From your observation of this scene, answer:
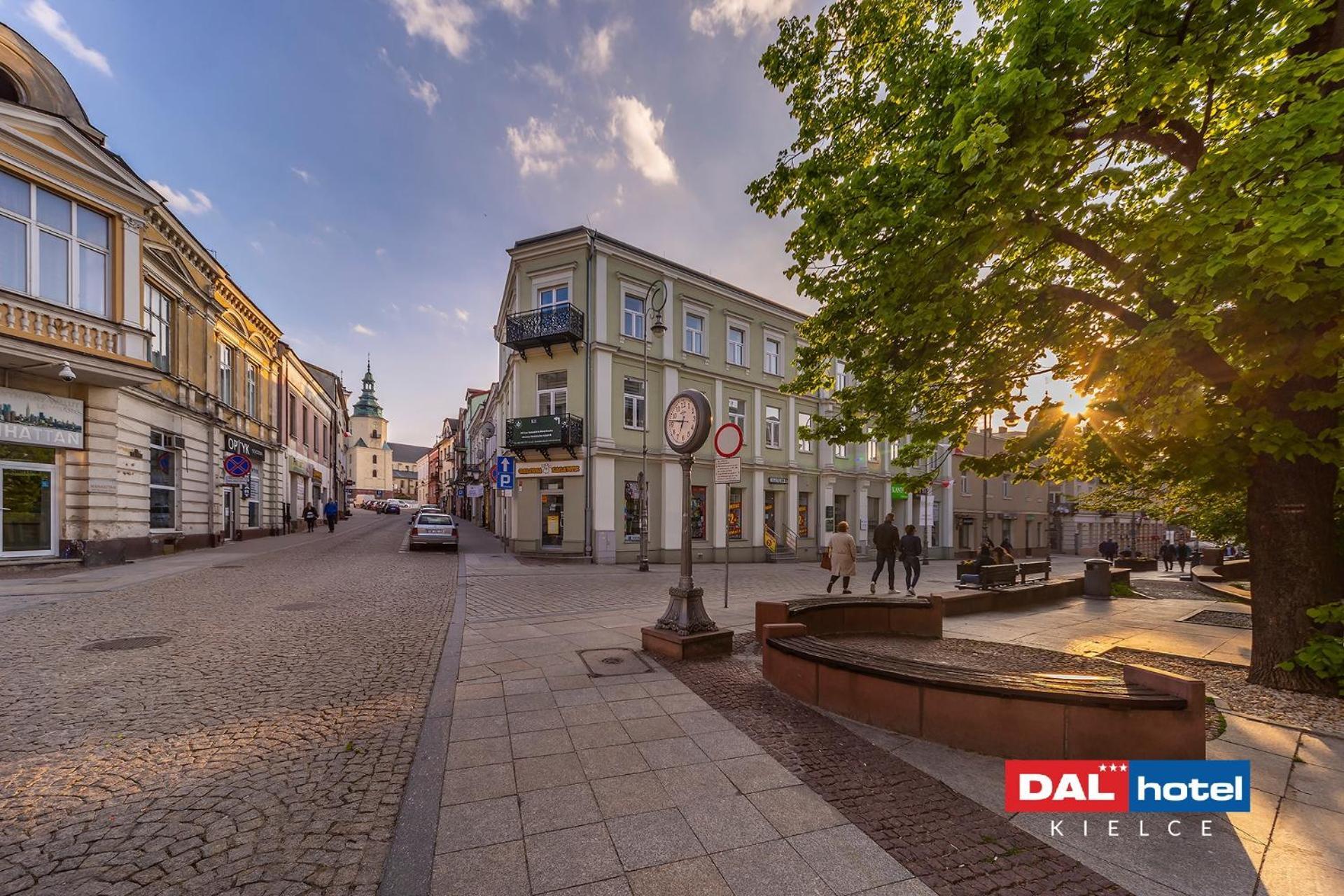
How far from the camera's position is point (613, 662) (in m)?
6.16

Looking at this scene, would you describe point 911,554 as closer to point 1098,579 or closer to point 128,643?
point 1098,579

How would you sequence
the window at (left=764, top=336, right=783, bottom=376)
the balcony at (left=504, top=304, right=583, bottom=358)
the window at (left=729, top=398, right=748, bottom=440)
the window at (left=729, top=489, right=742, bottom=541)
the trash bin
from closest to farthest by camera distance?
the trash bin → the balcony at (left=504, top=304, right=583, bottom=358) → the window at (left=729, top=489, right=742, bottom=541) → the window at (left=729, top=398, right=748, bottom=440) → the window at (left=764, top=336, right=783, bottom=376)

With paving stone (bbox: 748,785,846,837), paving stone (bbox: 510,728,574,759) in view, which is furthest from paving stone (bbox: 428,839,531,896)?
paving stone (bbox: 748,785,846,837)

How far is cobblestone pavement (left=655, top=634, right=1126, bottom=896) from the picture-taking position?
2611mm

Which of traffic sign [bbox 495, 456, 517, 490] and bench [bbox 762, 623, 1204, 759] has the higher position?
traffic sign [bbox 495, 456, 517, 490]

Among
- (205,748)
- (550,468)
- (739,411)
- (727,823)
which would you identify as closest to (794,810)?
(727,823)

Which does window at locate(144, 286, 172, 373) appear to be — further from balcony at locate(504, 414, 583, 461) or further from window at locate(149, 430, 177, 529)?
balcony at locate(504, 414, 583, 461)

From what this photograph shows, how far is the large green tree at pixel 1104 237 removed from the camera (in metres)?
3.89

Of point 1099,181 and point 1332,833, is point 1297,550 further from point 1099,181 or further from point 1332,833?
point 1099,181

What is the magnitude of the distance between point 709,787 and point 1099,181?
5829 millimetres

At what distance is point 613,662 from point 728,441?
3.61 metres

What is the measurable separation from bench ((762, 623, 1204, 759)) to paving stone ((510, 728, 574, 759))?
2.20 m

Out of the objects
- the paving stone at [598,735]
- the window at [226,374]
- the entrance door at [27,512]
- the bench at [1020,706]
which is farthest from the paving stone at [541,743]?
the window at [226,374]

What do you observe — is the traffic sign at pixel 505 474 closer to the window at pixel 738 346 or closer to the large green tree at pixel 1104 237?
the window at pixel 738 346
